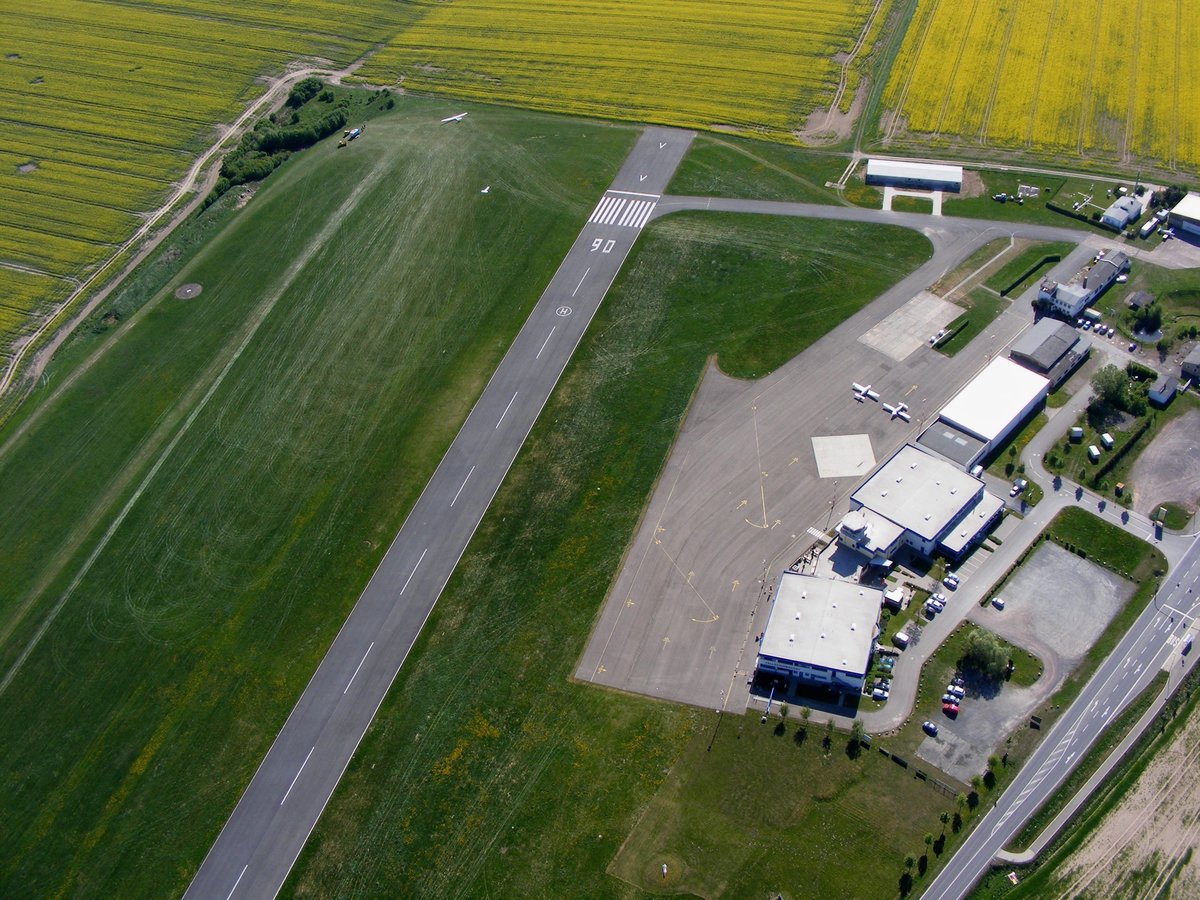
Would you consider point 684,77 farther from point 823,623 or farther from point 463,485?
point 823,623

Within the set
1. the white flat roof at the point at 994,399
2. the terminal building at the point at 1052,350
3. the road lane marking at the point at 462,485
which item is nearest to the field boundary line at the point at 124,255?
the road lane marking at the point at 462,485

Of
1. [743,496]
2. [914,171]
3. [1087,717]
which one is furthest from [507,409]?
[914,171]

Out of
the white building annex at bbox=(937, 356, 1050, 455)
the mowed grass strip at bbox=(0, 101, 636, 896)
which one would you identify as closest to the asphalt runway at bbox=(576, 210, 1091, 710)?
the white building annex at bbox=(937, 356, 1050, 455)

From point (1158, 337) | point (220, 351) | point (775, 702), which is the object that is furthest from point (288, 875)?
point (1158, 337)

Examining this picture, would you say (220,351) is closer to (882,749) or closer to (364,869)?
(364,869)

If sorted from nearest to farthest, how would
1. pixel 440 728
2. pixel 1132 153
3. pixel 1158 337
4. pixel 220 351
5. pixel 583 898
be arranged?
pixel 583 898 → pixel 440 728 → pixel 1158 337 → pixel 220 351 → pixel 1132 153

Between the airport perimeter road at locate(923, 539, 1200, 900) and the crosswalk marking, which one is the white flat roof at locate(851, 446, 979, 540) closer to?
the airport perimeter road at locate(923, 539, 1200, 900)

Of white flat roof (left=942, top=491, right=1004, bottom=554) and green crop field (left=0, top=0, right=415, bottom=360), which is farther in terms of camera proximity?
green crop field (left=0, top=0, right=415, bottom=360)
